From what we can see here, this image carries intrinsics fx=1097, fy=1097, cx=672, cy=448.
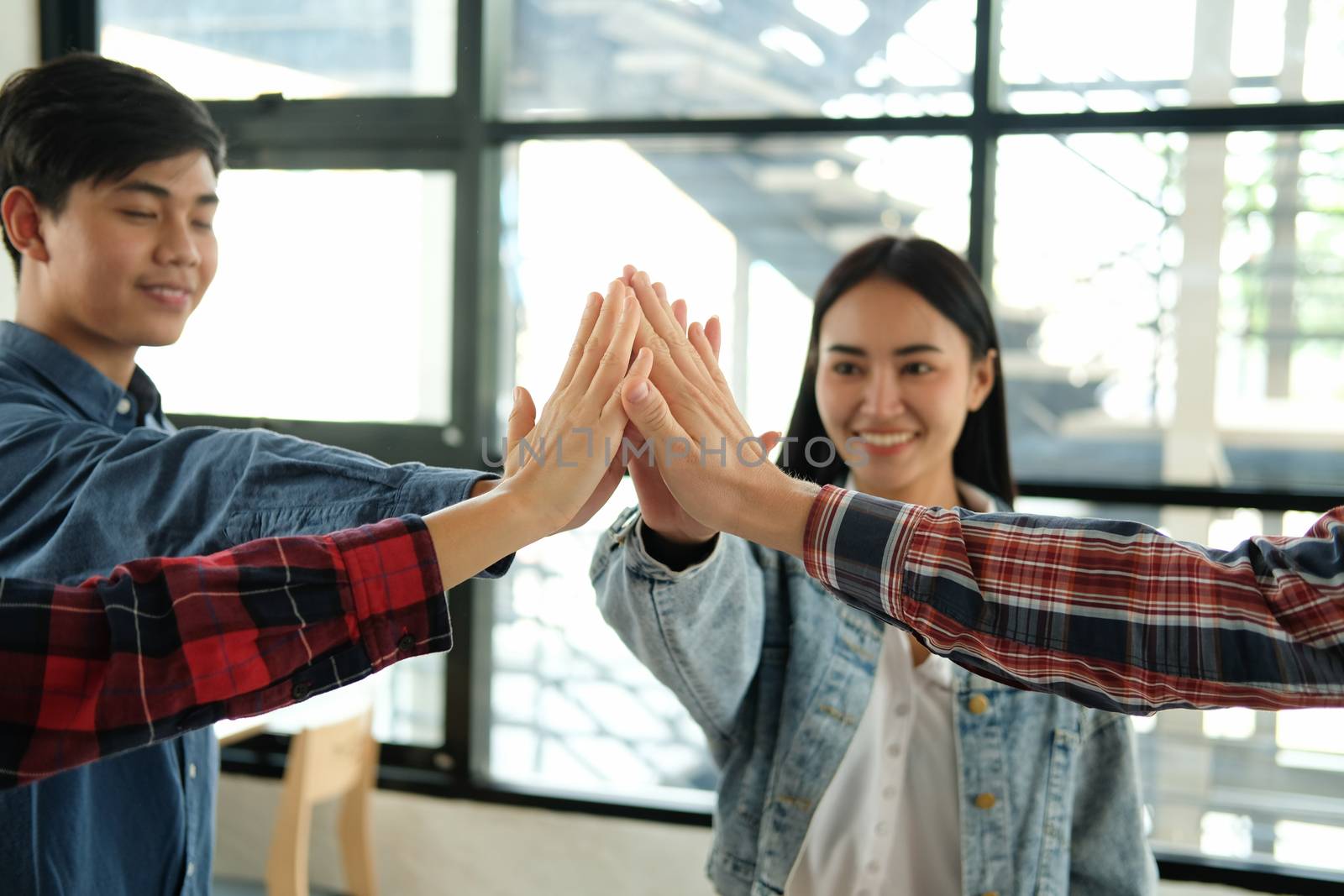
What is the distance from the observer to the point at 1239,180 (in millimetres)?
1985

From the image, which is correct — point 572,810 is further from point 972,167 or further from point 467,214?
point 972,167

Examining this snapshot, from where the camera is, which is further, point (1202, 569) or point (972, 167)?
point (972, 167)

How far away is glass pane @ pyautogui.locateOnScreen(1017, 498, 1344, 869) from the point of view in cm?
198

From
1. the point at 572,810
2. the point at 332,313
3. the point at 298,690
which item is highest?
the point at 332,313

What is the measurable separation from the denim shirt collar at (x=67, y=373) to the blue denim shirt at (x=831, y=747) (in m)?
0.42

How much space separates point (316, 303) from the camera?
113 centimetres

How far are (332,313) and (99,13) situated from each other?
16.8 inches

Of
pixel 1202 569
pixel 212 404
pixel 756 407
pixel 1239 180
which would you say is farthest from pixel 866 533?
pixel 1239 180

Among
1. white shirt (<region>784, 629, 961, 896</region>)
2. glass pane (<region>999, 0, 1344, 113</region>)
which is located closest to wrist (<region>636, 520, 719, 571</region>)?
white shirt (<region>784, 629, 961, 896</region>)

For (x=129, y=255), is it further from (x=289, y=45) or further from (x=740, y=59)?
(x=740, y=59)

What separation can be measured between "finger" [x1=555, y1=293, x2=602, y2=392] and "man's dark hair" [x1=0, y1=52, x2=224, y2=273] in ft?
1.12

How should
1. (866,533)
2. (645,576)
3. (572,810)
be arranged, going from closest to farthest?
(866,533) → (645,576) → (572,810)

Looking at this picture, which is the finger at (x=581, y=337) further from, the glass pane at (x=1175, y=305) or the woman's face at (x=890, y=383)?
the glass pane at (x=1175, y=305)

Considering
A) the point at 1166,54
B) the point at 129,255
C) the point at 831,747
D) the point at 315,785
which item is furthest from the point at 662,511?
the point at 1166,54
